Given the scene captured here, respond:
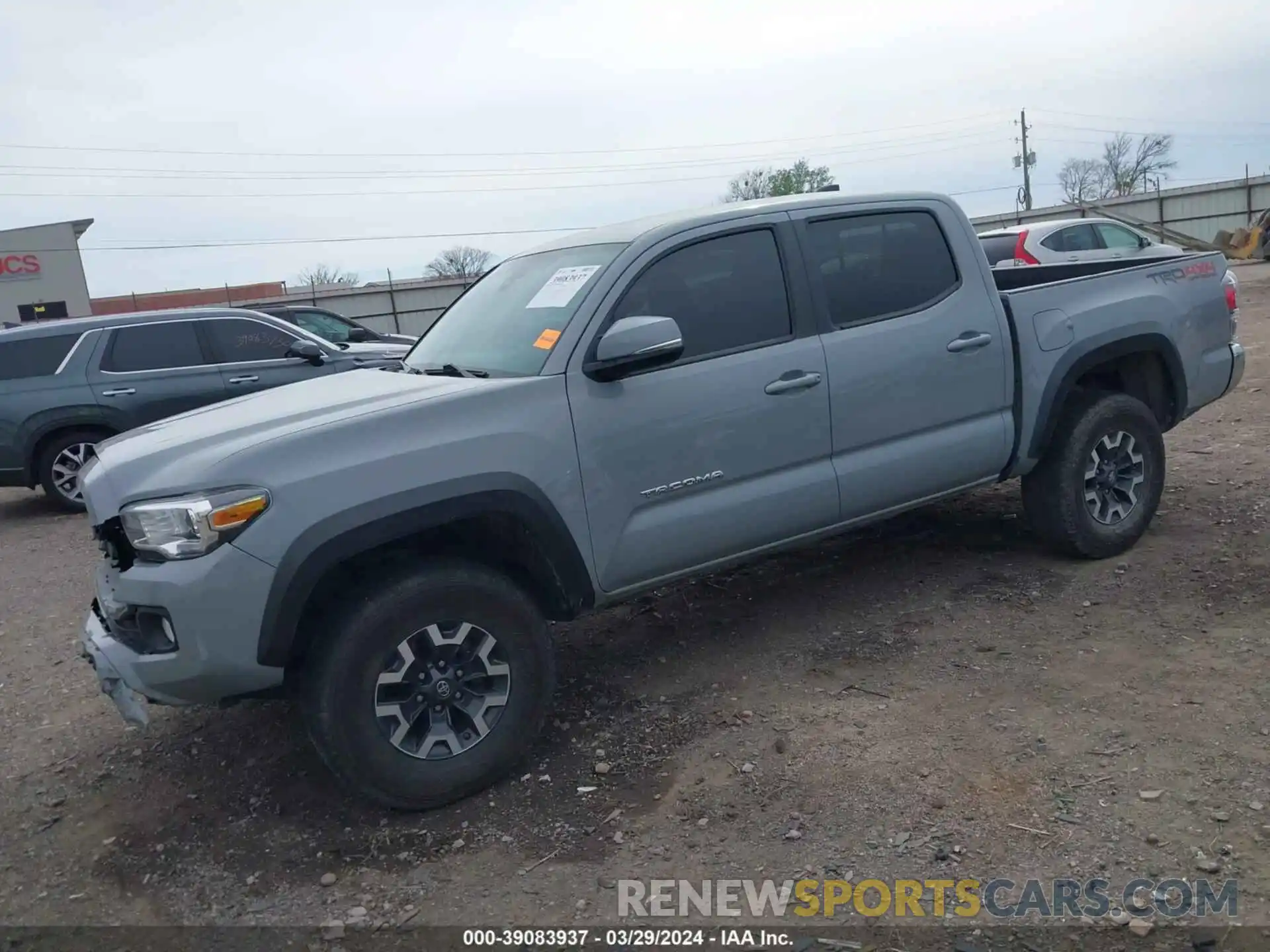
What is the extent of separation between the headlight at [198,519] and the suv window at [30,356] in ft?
22.3

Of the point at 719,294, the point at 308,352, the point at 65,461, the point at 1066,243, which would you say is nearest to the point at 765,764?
the point at 719,294

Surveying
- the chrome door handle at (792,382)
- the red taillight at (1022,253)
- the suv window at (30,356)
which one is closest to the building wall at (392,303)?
the red taillight at (1022,253)

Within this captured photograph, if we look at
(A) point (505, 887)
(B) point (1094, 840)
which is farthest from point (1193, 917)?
(A) point (505, 887)

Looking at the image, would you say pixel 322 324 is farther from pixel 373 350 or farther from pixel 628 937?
pixel 628 937

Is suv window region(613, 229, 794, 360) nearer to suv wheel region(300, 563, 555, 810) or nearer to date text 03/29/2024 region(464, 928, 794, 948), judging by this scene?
suv wheel region(300, 563, 555, 810)

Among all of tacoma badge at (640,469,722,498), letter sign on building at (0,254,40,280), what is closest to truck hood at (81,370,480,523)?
tacoma badge at (640,469,722,498)

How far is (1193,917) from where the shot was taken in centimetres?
260

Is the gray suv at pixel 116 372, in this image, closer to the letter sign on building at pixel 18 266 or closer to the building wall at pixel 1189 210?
the building wall at pixel 1189 210

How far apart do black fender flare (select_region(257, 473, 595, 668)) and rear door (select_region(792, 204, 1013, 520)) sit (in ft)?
4.36

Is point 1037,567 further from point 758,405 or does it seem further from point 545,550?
point 545,550

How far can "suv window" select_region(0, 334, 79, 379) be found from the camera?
8734 millimetres

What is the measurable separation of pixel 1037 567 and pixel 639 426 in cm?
254

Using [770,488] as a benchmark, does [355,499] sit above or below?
above

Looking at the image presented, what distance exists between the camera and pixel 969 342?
4.57 meters
